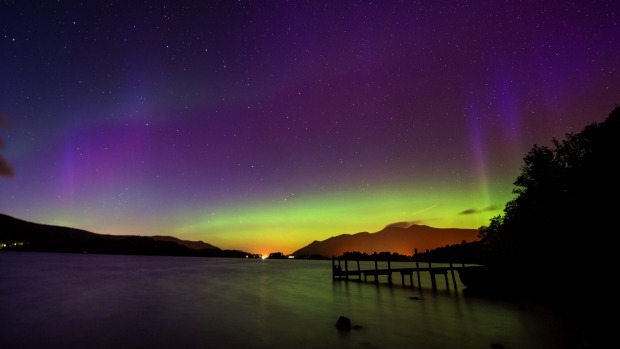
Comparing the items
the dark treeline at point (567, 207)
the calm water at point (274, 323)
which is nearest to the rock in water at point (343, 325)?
the calm water at point (274, 323)

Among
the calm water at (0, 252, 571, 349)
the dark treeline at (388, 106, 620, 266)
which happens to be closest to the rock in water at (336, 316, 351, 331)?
the calm water at (0, 252, 571, 349)

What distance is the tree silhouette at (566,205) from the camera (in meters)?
21.0

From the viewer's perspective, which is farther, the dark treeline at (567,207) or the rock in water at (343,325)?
the dark treeline at (567,207)

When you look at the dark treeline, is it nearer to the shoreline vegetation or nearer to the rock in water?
the shoreline vegetation

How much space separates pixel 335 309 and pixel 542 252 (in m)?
19.5

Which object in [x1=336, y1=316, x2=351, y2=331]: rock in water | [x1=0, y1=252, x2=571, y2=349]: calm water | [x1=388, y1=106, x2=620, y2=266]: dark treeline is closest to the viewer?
[x1=0, y1=252, x2=571, y2=349]: calm water

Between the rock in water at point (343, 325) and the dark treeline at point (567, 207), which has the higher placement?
the dark treeline at point (567, 207)

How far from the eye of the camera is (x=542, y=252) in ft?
99.3

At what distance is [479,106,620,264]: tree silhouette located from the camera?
21.0 m

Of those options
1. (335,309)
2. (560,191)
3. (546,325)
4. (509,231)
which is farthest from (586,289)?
(335,309)

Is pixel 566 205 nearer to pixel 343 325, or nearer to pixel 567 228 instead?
pixel 567 228

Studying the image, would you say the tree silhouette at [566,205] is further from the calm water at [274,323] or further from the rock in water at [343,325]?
the rock in water at [343,325]

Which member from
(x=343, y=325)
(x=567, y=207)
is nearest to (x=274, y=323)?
(x=343, y=325)

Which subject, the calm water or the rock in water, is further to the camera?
the rock in water
